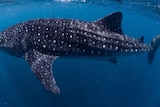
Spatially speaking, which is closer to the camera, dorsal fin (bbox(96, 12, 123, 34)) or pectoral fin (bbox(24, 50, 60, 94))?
pectoral fin (bbox(24, 50, 60, 94))

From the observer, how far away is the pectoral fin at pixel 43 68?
6.14 meters

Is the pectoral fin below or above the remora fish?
below

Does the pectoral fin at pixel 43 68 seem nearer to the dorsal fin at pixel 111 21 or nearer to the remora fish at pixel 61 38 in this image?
the remora fish at pixel 61 38

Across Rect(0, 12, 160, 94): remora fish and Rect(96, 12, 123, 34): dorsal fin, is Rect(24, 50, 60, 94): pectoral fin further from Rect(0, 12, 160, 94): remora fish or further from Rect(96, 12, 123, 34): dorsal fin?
Rect(96, 12, 123, 34): dorsal fin

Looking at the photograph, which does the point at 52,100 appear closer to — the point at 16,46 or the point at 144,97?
the point at 16,46

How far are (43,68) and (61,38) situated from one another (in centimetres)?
120

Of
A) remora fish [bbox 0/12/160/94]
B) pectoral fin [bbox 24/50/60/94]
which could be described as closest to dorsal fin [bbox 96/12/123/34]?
remora fish [bbox 0/12/160/94]

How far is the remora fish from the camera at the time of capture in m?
7.35

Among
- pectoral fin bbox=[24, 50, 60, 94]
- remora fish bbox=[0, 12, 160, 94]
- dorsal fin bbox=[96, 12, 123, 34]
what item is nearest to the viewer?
pectoral fin bbox=[24, 50, 60, 94]

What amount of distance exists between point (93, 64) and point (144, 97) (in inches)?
192

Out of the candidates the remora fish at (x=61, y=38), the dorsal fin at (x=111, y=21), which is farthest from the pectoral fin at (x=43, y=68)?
the dorsal fin at (x=111, y=21)

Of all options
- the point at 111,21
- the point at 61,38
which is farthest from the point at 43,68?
the point at 111,21

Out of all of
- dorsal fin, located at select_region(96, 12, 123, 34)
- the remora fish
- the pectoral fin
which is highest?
dorsal fin, located at select_region(96, 12, 123, 34)

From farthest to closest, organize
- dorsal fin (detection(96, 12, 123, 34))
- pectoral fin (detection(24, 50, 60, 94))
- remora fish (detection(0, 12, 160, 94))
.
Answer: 1. dorsal fin (detection(96, 12, 123, 34))
2. remora fish (detection(0, 12, 160, 94))
3. pectoral fin (detection(24, 50, 60, 94))
